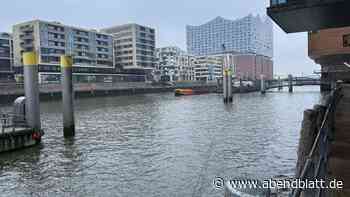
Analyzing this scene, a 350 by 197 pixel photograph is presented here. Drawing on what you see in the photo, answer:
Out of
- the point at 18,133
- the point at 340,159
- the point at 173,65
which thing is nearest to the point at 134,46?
the point at 173,65

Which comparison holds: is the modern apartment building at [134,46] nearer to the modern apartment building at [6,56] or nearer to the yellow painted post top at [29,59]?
the modern apartment building at [6,56]

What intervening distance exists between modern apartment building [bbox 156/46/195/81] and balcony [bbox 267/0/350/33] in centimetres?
15149

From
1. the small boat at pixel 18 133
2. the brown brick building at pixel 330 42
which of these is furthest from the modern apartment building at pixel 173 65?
the small boat at pixel 18 133

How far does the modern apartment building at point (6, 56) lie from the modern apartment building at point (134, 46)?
43421 mm

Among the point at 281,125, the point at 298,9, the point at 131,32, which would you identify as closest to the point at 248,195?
the point at 298,9

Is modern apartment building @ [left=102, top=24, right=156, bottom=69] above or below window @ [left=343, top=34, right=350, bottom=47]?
above

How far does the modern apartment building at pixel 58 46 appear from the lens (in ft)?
358

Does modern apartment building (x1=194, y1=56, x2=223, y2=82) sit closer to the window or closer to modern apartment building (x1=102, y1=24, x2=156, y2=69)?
modern apartment building (x1=102, y1=24, x2=156, y2=69)

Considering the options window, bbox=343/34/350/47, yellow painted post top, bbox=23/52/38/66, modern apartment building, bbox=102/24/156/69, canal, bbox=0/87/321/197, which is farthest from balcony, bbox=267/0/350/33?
modern apartment building, bbox=102/24/156/69

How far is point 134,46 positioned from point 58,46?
37093 millimetres

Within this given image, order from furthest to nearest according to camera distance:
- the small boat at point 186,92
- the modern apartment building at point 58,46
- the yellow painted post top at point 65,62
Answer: the modern apartment building at point 58,46 → the small boat at point 186,92 → the yellow painted post top at point 65,62

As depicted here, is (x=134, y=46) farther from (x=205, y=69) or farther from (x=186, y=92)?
(x=205, y=69)

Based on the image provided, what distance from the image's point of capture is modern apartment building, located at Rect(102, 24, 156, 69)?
146 metres

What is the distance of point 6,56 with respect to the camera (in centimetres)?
11338
